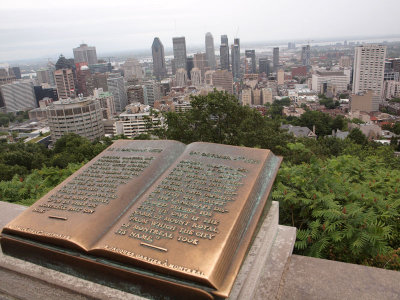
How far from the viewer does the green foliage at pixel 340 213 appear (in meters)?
3.69

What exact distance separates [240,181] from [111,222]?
52.8 inches

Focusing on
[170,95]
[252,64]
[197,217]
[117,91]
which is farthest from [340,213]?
[252,64]

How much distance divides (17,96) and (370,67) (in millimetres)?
89510

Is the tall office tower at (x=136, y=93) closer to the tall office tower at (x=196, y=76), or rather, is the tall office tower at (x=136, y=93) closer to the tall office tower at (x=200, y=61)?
the tall office tower at (x=196, y=76)

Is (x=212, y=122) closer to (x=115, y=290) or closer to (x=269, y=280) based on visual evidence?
(x=269, y=280)

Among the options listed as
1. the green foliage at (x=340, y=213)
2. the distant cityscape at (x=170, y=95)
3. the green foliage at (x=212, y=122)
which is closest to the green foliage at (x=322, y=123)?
the distant cityscape at (x=170, y=95)

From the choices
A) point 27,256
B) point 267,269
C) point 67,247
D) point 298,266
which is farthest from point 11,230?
point 298,266

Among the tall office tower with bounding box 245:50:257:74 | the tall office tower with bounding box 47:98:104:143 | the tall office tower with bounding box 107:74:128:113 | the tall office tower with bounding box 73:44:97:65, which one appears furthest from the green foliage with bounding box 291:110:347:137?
the tall office tower with bounding box 73:44:97:65

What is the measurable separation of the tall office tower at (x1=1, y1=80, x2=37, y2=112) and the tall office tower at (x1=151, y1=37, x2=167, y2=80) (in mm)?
60232

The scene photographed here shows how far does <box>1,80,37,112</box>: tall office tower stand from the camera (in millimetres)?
85938

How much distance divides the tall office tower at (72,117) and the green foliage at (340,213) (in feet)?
143

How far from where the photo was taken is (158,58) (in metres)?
142

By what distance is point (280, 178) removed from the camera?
17.3 feet

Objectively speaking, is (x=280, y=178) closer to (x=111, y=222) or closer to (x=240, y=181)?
(x=240, y=181)
